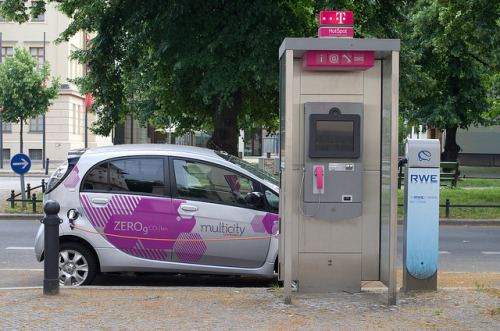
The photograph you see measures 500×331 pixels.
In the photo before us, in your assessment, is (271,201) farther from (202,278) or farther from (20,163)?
(20,163)

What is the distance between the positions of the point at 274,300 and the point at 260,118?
1479 centimetres

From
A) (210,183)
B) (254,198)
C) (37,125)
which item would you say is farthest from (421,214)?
(37,125)

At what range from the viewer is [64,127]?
43531mm

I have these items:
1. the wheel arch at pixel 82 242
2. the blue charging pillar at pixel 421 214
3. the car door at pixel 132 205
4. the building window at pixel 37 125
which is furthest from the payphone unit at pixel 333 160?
the building window at pixel 37 125

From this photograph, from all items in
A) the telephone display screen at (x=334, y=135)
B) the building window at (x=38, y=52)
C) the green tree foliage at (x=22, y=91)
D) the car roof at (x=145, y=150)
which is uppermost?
the building window at (x=38, y=52)

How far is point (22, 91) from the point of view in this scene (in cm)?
3541

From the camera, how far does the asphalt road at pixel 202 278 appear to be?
8.05 meters

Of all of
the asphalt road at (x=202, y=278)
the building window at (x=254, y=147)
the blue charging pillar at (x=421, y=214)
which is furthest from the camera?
the building window at (x=254, y=147)

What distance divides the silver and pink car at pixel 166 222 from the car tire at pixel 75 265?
0.5 inches

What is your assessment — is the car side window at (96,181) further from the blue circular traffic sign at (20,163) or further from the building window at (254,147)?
the building window at (254,147)

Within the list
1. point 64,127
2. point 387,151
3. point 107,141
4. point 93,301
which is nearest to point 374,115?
point 387,151

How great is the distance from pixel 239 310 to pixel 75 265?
2.59 meters

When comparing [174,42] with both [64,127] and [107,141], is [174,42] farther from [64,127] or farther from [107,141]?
[107,141]

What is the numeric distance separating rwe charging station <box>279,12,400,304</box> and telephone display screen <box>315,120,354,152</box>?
10mm
